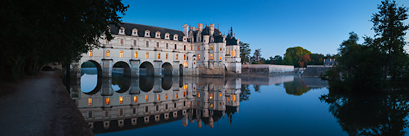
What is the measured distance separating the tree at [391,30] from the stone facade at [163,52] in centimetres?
3116

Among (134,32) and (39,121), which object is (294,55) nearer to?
(134,32)

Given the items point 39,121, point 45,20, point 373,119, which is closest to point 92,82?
point 45,20

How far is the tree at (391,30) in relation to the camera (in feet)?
65.5

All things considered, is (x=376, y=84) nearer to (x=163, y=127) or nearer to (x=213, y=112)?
(x=213, y=112)

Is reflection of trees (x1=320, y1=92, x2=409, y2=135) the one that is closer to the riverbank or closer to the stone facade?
the riverbank

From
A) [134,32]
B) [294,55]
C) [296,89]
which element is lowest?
[296,89]

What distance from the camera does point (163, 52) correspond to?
1716 inches

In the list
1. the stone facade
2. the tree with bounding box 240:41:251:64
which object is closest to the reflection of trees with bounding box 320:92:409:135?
the stone facade

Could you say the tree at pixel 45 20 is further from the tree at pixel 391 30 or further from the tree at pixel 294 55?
the tree at pixel 294 55

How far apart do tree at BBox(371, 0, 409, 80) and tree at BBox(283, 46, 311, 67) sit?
73877 millimetres

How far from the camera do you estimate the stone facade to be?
1421 inches

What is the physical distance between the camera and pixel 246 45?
67.9 metres

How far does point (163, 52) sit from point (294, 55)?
263 feet

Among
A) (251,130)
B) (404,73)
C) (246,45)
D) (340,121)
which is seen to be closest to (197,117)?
(251,130)
